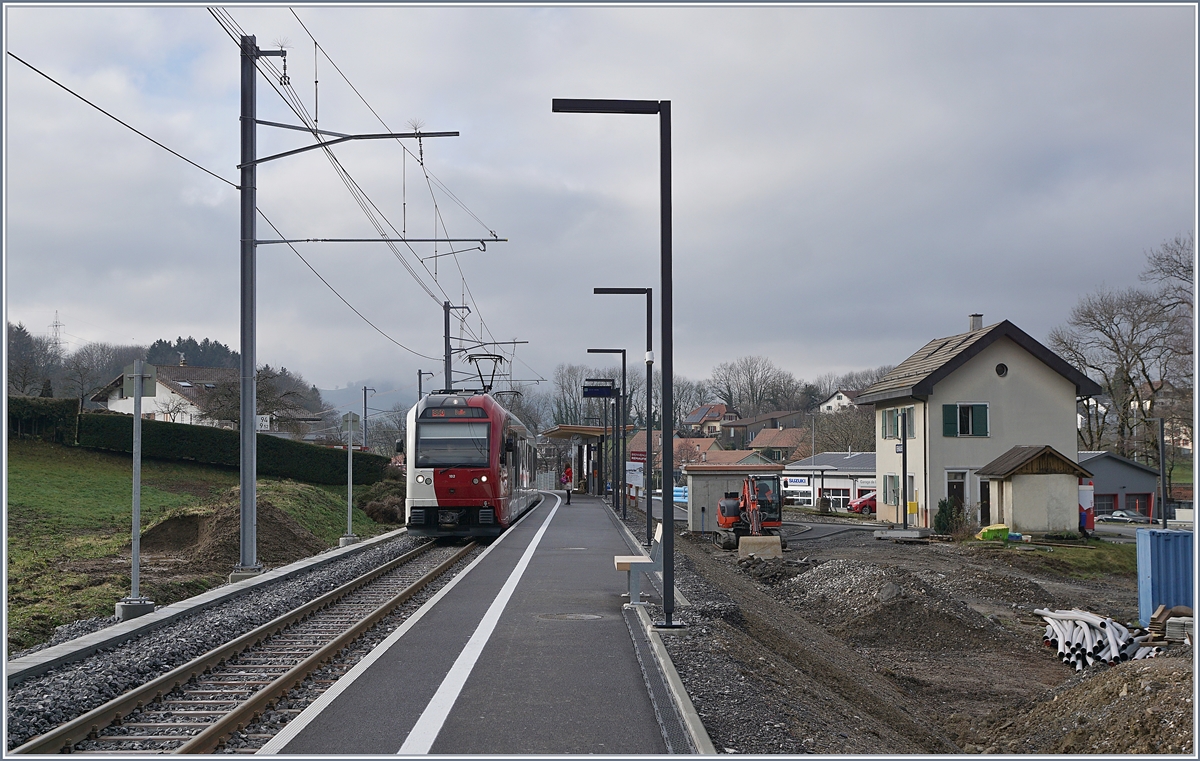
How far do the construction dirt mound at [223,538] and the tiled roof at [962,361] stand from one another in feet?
82.5

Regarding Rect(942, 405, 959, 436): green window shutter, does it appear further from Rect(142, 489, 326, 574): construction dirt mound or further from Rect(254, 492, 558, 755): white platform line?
Rect(254, 492, 558, 755): white platform line

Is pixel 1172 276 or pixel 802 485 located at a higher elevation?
pixel 1172 276

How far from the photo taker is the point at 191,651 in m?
10.3

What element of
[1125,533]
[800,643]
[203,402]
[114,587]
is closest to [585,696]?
[800,643]

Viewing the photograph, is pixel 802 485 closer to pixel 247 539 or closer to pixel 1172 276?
pixel 1172 276

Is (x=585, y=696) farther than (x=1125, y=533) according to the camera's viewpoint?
No

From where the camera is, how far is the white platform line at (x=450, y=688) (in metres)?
Result: 6.64

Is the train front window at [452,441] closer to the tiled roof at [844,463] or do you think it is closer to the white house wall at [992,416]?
the white house wall at [992,416]

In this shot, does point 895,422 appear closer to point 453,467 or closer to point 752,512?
point 752,512

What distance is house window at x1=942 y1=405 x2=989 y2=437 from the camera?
40219 millimetres

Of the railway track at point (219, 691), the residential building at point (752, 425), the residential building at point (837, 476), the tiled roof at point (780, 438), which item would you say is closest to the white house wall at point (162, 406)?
the residential building at point (837, 476)

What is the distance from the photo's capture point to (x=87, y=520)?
27078 mm

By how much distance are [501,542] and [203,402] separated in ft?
188

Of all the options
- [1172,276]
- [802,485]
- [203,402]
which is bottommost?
[802,485]
